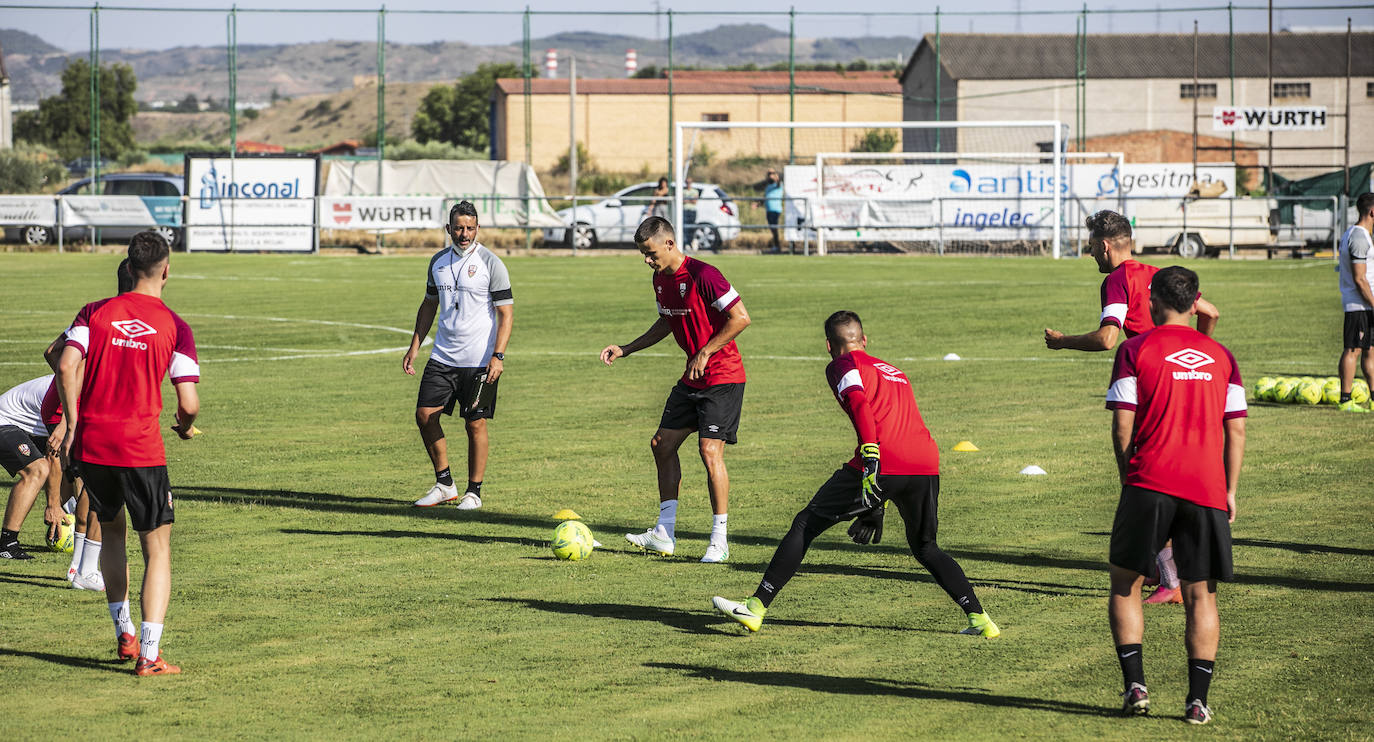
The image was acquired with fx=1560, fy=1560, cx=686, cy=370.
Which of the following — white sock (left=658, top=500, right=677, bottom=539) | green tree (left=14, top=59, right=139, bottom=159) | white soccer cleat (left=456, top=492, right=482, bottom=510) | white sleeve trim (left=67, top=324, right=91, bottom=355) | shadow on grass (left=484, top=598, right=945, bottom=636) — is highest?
green tree (left=14, top=59, right=139, bottom=159)

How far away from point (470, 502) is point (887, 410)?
4.36m

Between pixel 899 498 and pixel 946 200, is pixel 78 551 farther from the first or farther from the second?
pixel 946 200

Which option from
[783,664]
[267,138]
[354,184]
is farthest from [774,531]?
[267,138]

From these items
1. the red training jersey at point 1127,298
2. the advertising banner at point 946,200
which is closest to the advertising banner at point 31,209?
the advertising banner at point 946,200

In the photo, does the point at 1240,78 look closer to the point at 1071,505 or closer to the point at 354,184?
the point at 354,184

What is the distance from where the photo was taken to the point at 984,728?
19.7ft

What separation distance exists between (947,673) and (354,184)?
40494 millimetres

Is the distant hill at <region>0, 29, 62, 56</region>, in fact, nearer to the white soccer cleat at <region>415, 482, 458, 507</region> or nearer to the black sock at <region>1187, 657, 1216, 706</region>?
the white soccer cleat at <region>415, 482, 458, 507</region>

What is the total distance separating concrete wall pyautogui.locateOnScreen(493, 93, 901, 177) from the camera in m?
65.2

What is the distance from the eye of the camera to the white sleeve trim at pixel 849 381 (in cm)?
697

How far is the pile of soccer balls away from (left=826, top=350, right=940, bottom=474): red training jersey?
9.54m

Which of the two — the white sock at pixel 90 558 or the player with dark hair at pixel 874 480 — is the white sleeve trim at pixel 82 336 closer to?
the white sock at pixel 90 558

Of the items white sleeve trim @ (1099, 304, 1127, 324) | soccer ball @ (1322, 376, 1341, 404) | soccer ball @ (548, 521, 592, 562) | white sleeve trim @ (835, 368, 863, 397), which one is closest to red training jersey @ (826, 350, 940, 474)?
white sleeve trim @ (835, 368, 863, 397)

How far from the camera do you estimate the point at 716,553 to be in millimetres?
9008
